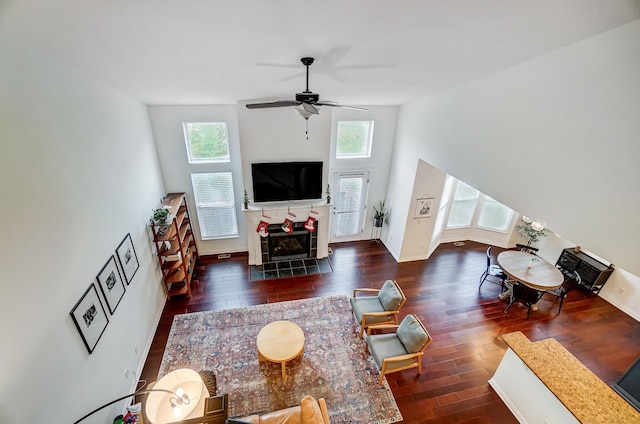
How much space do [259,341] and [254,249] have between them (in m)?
2.49

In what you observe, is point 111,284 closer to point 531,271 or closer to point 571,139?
point 571,139

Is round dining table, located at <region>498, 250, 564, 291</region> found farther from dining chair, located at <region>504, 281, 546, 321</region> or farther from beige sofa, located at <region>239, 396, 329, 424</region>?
beige sofa, located at <region>239, 396, 329, 424</region>

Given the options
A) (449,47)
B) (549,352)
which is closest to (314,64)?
(449,47)

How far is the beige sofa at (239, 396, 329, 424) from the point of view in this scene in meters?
2.85

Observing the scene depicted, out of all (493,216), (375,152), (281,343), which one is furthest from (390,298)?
(493,216)

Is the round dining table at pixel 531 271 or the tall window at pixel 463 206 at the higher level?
the tall window at pixel 463 206

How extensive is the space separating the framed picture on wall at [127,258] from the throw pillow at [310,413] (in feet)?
9.27

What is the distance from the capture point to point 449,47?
2.34 m

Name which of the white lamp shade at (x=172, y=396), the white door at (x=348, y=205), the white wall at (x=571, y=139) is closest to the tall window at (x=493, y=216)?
the white door at (x=348, y=205)

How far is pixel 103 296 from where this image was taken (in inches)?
123

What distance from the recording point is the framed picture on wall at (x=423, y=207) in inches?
236

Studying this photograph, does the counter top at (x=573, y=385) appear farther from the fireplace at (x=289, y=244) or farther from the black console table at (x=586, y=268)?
the fireplace at (x=289, y=244)

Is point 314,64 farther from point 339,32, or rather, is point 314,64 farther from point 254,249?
point 254,249

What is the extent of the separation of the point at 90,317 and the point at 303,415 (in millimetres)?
2453
